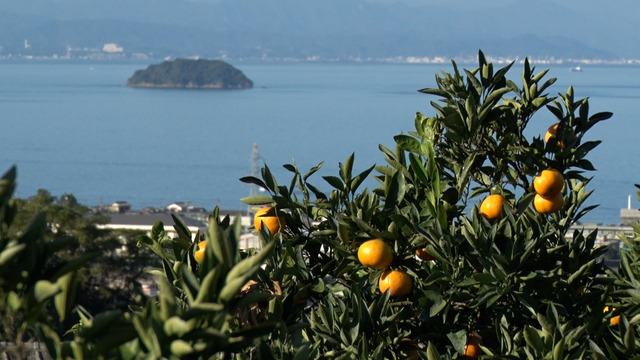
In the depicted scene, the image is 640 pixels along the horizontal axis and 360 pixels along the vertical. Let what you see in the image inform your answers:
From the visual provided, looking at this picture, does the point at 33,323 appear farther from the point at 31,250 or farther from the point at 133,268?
the point at 133,268

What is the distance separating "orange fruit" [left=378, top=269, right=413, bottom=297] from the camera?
2516 mm

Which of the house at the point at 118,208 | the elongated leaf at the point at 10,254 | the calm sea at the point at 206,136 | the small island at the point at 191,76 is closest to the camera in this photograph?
the elongated leaf at the point at 10,254

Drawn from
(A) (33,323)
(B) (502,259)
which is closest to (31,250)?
(A) (33,323)

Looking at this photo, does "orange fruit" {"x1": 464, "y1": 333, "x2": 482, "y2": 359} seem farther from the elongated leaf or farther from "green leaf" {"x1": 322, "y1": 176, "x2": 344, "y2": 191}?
the elongated leaf

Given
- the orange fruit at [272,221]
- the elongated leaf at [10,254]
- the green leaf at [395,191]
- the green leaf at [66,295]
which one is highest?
the elongated leaf at [10,254]

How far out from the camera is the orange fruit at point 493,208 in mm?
2793

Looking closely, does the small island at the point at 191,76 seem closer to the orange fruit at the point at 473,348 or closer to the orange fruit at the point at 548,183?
the orange fruit at the point at 548,183

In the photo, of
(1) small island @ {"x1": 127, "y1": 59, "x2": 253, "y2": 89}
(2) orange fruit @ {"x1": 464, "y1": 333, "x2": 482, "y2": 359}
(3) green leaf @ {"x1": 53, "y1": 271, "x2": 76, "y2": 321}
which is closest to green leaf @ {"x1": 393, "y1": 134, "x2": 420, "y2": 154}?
(2) orange fruit @ {"x1": 464, "y1": 333, "x2": 482, "y2": 359}

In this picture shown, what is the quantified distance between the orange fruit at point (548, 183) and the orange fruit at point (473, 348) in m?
0.50

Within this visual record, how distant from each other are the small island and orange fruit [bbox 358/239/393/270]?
145403mm

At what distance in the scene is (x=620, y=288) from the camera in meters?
2.93

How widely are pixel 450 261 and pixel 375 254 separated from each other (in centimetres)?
19

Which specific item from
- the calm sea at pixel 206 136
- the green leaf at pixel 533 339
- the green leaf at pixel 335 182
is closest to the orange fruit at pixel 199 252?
the green leaf at pixel 335 182

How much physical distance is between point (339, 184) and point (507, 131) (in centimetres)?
55
